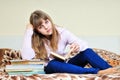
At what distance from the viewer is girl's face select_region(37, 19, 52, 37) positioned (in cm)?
201

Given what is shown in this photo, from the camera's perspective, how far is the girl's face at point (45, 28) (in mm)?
2008

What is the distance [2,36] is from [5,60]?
0.52 m

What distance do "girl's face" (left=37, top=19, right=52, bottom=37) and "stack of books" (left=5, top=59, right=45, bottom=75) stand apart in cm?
31

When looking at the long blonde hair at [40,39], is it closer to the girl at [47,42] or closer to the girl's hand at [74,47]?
the girl at [47,42]

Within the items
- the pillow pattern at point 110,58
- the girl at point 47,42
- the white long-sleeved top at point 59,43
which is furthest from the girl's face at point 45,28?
the pillow pattern at point 110,58

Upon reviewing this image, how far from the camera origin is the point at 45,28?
2.01 m

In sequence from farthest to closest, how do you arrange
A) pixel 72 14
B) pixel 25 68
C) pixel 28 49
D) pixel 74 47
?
pixel 72 14, pixel 28 49, pixel 74 47, pixel 25 68

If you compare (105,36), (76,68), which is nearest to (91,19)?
(105,36)

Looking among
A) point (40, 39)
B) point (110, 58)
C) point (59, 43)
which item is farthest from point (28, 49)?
point (110, 58)

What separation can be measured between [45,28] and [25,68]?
0.42 meters

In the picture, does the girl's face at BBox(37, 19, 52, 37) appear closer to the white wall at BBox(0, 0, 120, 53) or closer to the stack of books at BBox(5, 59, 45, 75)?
the stack of books at BBox(5, 59, 45, 75)

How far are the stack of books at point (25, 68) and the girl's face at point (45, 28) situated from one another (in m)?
0.31

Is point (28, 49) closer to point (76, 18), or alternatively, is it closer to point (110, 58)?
point (110, 58)

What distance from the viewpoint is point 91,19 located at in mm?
2867
